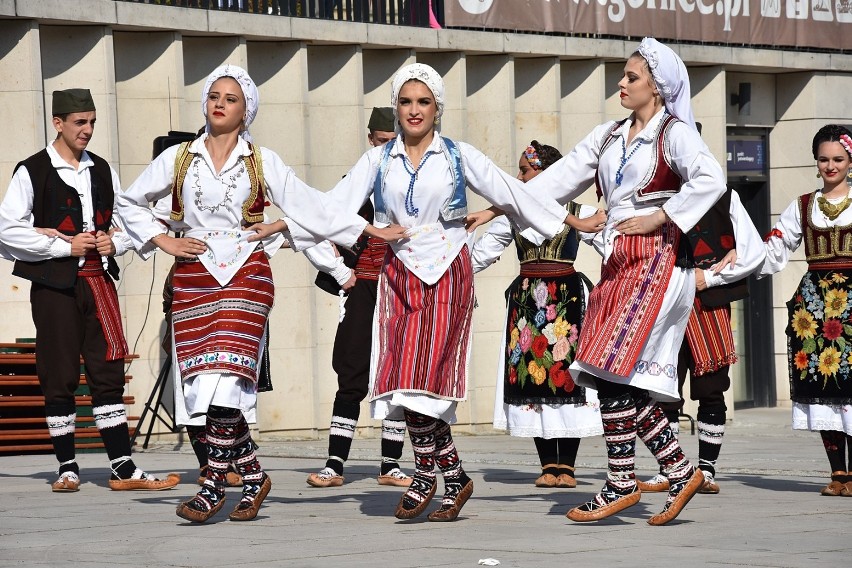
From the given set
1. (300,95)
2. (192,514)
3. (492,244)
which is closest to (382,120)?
(492,244)

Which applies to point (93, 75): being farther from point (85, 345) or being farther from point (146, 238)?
point (146, 238)

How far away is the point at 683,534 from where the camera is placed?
25.1ft

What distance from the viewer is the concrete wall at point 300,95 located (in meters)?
13.5

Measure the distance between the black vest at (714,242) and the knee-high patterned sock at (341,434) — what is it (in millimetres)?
2189

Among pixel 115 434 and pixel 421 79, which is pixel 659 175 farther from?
pixel 115 434

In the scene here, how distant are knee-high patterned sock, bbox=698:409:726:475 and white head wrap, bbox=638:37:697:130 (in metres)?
2.39

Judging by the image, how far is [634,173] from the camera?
26.4 ft

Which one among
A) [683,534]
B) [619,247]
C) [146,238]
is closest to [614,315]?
[619,247]

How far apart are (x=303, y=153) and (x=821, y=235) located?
20.0 ft

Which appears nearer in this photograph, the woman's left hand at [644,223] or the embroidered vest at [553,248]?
the woman's left hand at [644,223]

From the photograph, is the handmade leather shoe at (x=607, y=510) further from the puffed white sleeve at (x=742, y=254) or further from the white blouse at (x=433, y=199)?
the puffed white sleeve at (x=742, y=254)

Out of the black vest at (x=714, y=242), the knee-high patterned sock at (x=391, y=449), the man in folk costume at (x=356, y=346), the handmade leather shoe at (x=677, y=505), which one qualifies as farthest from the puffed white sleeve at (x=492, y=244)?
the handmade leather shoe at (x=677, y=505)

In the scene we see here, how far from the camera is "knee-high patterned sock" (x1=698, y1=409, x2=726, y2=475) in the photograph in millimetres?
9953

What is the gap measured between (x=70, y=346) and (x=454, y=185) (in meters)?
2.83
